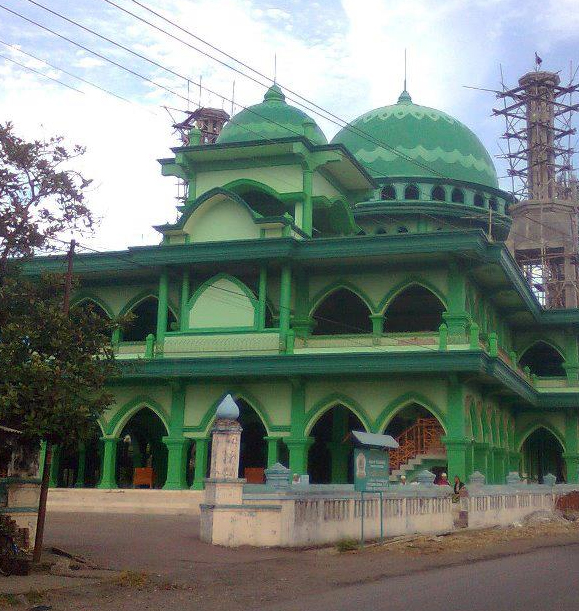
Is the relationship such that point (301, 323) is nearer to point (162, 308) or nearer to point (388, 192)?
point (162, 308)

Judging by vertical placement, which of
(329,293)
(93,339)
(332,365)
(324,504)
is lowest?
(324,504)

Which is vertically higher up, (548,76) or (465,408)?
(548,76)

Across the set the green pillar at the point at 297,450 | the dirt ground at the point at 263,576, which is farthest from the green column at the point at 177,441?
the dirt ground at the point at 263,576

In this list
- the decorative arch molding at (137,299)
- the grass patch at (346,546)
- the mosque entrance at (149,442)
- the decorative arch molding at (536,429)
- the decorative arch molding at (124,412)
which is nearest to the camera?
the grass patch at (346,546)

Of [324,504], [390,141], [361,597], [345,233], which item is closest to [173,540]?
[324,504]

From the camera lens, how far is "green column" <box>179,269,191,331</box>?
27.6 m

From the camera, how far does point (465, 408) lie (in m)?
25.9

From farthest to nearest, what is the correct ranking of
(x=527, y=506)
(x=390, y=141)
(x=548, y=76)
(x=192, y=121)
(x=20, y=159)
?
1. (x=192, y=121)
2. (x=548, y=76)
3. (x=390, y=141)
4. (x=527, y=506)
5. (x=20, y=159)

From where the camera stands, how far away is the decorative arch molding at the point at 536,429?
34062 millimetres

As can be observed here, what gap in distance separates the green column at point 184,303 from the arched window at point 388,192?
12104 millimetres

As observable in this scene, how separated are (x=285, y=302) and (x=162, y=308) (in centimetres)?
395

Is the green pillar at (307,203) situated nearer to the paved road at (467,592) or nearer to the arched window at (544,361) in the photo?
the arched window at (544,361)

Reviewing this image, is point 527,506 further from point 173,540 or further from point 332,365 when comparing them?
point 173,540

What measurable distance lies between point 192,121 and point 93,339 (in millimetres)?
47401
